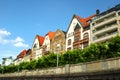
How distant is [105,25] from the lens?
231ft

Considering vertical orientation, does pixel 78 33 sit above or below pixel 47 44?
above

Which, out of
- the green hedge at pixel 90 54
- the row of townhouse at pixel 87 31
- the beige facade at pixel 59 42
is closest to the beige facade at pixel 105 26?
the row of townhouse at pixel 87 31

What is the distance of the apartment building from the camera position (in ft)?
216

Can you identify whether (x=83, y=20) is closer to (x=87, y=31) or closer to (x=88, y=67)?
(x=87, y=31)

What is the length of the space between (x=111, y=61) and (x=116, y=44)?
11174 mm

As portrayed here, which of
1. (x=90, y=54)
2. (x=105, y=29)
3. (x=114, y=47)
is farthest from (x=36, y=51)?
(x=114, y=47)

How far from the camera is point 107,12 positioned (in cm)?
7012

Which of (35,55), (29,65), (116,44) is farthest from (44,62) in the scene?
(35,55)

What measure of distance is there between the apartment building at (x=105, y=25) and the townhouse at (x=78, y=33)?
221 cm

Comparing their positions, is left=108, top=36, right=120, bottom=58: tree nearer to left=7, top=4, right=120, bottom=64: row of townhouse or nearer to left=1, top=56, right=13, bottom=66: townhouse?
left=7, top=4, right=120, bottom=64: row of townhouse

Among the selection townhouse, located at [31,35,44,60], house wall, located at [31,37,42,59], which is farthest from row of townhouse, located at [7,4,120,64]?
townhouse, located at [31,35,44,60]

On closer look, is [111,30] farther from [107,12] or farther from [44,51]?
[44,51]

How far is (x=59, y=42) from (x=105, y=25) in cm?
1929

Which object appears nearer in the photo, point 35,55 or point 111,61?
point 111,61
